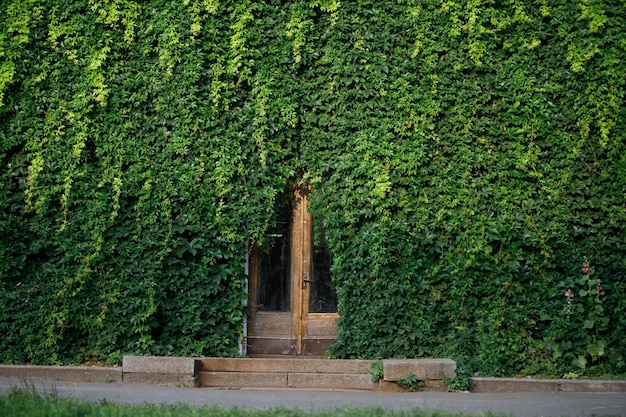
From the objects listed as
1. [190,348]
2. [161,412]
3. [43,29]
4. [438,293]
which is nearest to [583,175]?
[438,293]

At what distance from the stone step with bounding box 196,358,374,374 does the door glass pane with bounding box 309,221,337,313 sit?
3.54 feet

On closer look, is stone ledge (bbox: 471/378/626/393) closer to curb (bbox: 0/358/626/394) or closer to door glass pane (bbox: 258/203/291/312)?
curb (bbox: 0/358/626/394)

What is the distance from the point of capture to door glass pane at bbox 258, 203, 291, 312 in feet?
32.7

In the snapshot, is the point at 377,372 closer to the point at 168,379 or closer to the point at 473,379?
the point at 473,379

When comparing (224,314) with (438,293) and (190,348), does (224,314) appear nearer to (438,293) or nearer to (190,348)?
(190,348)

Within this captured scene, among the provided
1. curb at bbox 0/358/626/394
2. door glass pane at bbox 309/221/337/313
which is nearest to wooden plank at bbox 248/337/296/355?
door glass pane at bbox 309/221/337/313

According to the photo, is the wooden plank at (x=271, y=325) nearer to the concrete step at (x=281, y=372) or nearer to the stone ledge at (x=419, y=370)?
the concrete step at (x=281, y=372)

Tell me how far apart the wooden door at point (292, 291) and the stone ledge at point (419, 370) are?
5.02ft

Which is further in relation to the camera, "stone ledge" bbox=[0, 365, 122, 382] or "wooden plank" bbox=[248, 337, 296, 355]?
"wooden plank" bbox=[248, 337, 296, 355]

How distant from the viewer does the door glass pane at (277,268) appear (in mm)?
9977

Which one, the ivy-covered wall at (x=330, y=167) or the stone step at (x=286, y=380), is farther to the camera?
the ivy-covered wall at (x=330, y=167)

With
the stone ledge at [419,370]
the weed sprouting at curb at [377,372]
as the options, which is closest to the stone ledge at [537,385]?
the stone ledge at [419,370]

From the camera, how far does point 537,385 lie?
8.61 metres

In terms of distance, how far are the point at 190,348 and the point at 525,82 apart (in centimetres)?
588
